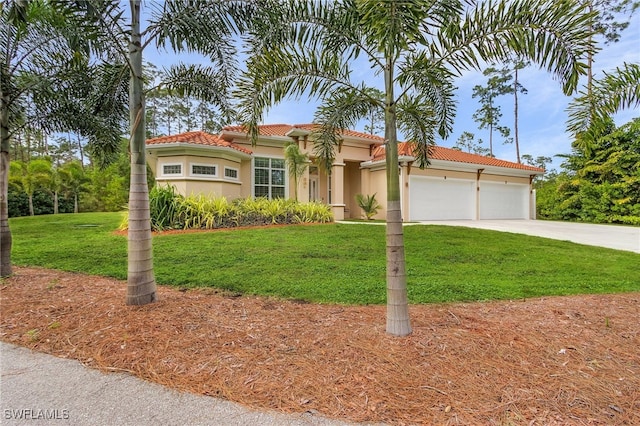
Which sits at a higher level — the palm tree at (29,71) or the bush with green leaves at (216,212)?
the palm tree at (29,71)

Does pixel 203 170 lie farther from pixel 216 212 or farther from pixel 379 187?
pixel 379 187

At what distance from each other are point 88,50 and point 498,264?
8.65m

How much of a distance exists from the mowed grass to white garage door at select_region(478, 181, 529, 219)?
9.28 m

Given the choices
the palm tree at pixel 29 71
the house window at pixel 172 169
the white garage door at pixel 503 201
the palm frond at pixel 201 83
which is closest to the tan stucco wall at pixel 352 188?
the white garage door at pixel 503 201

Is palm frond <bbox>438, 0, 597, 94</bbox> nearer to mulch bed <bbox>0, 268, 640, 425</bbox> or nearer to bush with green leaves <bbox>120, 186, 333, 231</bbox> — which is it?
mulch bed <bbox>0, 268, 640, 425</bbox>

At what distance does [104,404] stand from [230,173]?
43.0ft

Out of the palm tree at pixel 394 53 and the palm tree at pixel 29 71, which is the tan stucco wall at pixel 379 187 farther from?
the palm tree at pixel 29 71

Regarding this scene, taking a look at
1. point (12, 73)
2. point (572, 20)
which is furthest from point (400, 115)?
point (12, 73)

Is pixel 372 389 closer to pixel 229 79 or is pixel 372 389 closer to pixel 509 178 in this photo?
pixel 229 79

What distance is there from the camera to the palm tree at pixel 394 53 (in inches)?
124

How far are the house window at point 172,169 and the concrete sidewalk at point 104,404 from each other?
456 inches

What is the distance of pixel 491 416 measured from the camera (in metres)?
2.09

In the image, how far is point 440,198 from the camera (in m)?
17.5

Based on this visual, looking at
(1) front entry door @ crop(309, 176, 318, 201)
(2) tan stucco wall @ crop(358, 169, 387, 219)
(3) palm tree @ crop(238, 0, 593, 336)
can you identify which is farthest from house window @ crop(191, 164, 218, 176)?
(3) palm tree @ crop(238, 0, 593, 336)
